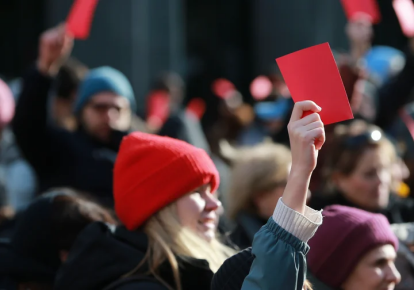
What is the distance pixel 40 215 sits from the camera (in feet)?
9.60

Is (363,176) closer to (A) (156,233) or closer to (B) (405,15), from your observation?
(B) (405,15)

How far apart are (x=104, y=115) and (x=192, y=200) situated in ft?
5.91

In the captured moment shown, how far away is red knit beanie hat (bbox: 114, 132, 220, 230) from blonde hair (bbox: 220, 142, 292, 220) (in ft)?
3.24

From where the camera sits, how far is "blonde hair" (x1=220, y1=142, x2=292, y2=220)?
3.70m

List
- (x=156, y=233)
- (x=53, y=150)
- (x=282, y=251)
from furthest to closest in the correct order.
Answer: (x=53, y=150)
(x=156, y=233)
(x=282, y=251)

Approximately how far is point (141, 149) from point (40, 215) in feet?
1.83

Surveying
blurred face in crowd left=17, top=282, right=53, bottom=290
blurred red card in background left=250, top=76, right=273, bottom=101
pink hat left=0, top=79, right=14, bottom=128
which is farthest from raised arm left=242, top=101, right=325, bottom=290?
blurred red card in background left=250, top=76, right=273, bottom=101

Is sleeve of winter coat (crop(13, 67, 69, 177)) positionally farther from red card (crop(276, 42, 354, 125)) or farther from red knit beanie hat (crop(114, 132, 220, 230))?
red card (crop(276, 42, 354, 125))

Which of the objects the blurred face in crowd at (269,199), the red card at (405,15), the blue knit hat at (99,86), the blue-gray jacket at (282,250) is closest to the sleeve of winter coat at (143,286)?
the blue-gray jacket at (282,250)

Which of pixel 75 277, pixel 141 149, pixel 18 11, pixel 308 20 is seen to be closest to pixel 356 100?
pixel 141 149

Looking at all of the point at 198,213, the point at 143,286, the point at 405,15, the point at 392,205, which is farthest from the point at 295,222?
the point at 405,15

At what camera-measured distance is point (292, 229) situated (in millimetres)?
1838

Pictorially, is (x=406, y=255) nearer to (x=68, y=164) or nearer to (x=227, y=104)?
(x=68, y=164)

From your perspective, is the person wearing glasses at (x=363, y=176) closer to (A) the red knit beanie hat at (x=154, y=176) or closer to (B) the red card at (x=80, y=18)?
(A) the red knit beanie hat at (x=154, y=176)
